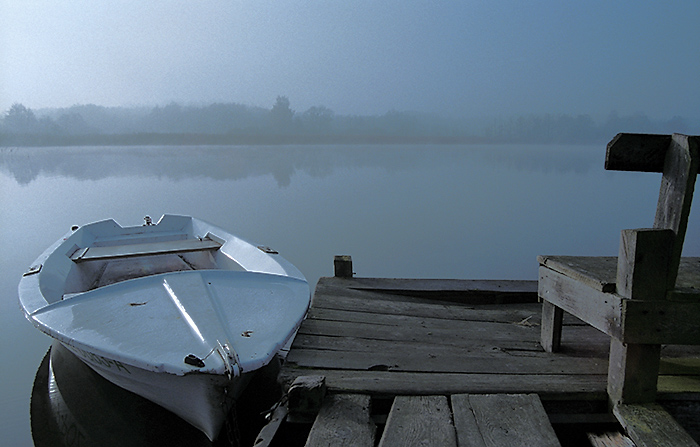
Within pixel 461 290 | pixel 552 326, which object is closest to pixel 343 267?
pixel 461 290

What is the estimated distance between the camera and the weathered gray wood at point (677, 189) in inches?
67.2

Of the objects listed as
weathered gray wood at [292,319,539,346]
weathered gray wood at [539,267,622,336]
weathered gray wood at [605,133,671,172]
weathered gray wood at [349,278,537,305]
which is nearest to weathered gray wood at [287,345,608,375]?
weathered gray wood at [292,319,539,346]

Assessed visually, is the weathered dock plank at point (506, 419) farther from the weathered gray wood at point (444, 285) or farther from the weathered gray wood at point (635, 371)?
the weathered gray wood at point (444, 285)

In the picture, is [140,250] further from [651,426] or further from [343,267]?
[651,426]

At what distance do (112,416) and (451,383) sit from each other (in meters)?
2.50

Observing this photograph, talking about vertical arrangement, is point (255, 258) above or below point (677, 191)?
below

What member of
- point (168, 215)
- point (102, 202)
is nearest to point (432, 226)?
point (168, 215)

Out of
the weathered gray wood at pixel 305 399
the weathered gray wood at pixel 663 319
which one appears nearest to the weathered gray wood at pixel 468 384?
the weathered gray wood at pixel 305 399

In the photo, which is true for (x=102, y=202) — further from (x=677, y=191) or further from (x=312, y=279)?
(x=677, y=191)

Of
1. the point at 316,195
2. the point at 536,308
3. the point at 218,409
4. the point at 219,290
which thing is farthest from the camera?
the point at 316,195

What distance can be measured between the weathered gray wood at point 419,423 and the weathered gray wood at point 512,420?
5.7 inches

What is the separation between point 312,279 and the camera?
9.63 metres

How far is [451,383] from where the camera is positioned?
221 cm

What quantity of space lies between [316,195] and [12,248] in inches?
615
